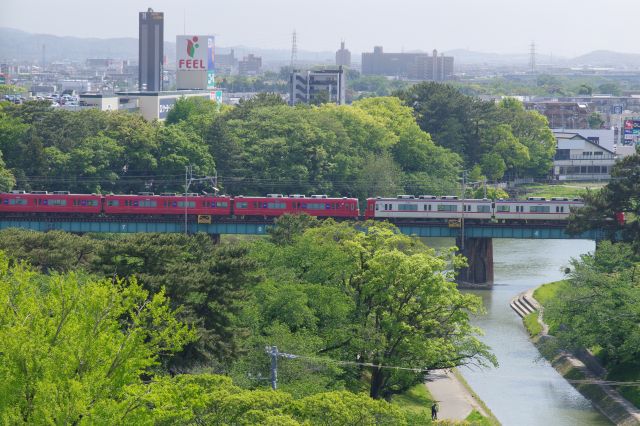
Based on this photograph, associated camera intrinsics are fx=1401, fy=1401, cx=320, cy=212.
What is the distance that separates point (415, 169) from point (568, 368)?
145 ft

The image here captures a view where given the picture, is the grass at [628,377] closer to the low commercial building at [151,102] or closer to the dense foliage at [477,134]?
the dense foliage at [477,134]

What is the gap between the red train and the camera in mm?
65750

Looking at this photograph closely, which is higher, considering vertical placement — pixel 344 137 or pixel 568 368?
pixel 344 137

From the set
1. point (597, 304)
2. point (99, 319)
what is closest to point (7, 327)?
point (99, 319)

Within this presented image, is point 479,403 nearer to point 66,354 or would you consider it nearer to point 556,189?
point 66,354

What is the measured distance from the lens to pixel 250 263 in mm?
36562

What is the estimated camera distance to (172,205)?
6606cm

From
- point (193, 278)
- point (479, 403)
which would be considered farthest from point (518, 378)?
point (193, 278)

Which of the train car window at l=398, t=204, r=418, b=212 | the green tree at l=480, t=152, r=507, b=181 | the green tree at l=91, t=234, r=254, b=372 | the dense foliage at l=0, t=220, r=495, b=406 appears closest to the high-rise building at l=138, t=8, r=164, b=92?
the green tree at l=480, t=152, r=507, b=181

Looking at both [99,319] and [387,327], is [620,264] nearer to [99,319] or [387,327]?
[387,327]

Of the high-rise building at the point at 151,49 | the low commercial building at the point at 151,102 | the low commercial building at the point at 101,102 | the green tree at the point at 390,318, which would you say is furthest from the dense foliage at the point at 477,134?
the green tree at the point at 390,318

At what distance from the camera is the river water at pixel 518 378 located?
39531mm

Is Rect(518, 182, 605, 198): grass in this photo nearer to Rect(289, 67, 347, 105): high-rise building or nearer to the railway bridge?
the railway bridge

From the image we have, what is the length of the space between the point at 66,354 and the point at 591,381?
76.7ft
